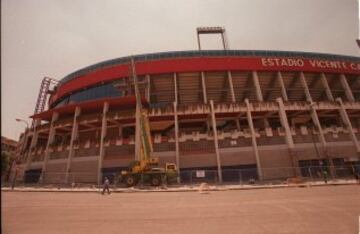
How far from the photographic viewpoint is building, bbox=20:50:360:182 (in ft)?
97.7

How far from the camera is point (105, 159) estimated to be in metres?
30.6

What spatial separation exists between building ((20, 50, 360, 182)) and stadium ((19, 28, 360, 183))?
0.45ft

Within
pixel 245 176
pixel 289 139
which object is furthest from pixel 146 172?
pixel 289 139

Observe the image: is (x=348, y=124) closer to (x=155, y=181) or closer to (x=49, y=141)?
(x=155, y=181)

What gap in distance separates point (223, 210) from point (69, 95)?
42.0 m

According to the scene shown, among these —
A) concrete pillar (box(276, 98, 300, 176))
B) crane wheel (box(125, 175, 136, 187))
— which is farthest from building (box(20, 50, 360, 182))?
crane wheel (box(125, 175, 136, 187))

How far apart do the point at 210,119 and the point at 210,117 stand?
0.64m

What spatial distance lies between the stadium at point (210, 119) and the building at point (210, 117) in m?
0.14

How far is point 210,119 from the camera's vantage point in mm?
32875

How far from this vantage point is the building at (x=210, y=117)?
2978 centimetres

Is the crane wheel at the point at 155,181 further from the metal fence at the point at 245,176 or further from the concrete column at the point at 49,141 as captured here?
the concrete column at the point at 49,141

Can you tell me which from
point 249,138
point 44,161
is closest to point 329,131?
point 249,138

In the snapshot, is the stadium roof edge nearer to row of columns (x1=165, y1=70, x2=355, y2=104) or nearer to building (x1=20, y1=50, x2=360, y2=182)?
building (x1=20, y1=50, x2=360, y2=182)

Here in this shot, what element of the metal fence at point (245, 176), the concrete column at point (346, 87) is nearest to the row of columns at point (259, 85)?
the concrete column at point (346, 87)
